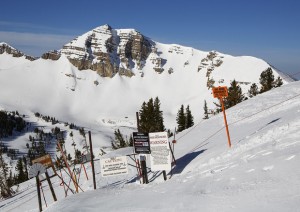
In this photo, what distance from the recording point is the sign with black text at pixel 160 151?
52.5 feet

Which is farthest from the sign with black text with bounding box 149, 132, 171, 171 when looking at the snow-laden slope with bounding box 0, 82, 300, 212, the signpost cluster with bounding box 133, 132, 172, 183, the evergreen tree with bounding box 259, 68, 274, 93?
the evergreen tree with bounding box 259, 68, 274, 93

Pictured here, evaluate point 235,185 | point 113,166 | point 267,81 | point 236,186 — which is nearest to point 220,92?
point 113,166

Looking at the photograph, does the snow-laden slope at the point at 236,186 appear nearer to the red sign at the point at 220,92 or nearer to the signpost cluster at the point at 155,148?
the signpost cluster at the point at 155,148

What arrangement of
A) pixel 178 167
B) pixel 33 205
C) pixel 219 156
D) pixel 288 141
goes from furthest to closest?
pixel 33 205, pixel 178 167, pixel 219 156, pixel 288 141

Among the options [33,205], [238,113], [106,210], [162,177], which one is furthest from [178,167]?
[238,113]

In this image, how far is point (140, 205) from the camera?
11.0 metres

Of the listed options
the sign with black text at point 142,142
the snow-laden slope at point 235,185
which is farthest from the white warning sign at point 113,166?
the sign with black text at point 142,142

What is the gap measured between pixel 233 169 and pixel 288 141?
2.55 metres

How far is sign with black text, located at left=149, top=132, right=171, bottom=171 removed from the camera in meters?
16.0

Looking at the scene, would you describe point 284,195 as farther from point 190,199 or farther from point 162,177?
point 162,177

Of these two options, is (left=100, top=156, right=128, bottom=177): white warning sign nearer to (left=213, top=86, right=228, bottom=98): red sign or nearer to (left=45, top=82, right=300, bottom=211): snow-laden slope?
(left=45, top=82, right=300, bottom=211): snow-laden slope

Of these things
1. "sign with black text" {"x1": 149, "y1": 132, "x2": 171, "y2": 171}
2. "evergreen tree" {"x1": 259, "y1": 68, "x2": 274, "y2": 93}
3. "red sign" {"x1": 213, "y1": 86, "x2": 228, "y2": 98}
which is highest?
"evergreen tree" {"x1": 259, "y1": 68, "x2": 274, "y2": 93}

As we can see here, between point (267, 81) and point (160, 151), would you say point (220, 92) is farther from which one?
point (267, 81)

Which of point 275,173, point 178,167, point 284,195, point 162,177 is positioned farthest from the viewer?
point 178,167
